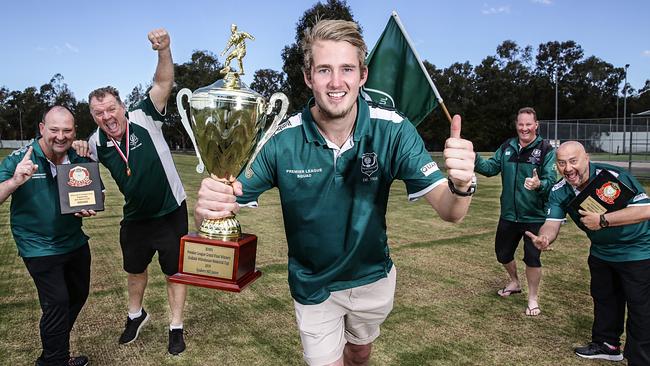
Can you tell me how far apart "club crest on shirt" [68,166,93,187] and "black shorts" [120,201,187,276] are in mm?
716

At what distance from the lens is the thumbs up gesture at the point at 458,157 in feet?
6.46

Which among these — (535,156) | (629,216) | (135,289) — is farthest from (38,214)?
(535,156)

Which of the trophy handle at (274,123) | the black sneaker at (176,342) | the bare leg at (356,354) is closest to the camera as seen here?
the trophy handle at (274,123)

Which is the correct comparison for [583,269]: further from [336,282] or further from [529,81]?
[529,81]

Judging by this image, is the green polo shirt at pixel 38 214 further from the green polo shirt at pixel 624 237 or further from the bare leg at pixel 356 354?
the green polo shirt at pixel 624 237

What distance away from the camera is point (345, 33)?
2539 mm

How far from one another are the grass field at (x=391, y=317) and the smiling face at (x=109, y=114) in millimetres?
1932

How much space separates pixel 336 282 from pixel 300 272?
22 centimetres

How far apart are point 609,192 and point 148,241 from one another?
395cm

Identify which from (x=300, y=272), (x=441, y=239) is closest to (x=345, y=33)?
(x=300, y=272)

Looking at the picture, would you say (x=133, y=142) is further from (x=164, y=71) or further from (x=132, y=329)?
(x=132, y=329)

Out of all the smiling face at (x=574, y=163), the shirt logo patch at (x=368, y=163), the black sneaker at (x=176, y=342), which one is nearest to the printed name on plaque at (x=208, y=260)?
the shirt logo patch at (x=368, y=163)

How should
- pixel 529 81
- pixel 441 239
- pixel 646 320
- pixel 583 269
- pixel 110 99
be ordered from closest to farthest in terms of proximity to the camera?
1. pixel 646 320
2. pixel 110 99
3. pixel 583 269
4. pixel 441 239
5. pixel 529 81

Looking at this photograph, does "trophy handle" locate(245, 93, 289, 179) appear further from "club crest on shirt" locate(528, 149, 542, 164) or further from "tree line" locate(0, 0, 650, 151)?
"tree line" locate(0, 0, 650, 151)
